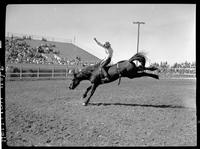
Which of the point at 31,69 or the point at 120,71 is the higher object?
the point at 31,69

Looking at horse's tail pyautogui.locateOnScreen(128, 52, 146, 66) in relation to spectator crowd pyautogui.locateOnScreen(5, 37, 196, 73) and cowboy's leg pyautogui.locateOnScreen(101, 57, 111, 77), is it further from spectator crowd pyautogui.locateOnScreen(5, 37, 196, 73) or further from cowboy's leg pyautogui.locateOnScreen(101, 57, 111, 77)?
cowboy's leg pyautogui.locateOnScreen(101, 57, 111, 77)

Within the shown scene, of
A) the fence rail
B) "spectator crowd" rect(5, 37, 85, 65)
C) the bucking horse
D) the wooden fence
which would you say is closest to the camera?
"spectator crowd" rect(5, 37, 85, 65)

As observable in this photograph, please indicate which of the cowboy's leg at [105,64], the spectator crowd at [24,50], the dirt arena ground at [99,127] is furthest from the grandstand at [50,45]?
the dirt arena ground at [99,127]

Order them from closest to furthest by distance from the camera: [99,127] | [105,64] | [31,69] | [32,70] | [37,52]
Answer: [99,127], [37,52], [105,64], [31,69], [32,70]

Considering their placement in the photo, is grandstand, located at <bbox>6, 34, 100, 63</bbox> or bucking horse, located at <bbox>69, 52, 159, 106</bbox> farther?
bucking horse, located at <bbox>69, 52, 159, 106</bbox>

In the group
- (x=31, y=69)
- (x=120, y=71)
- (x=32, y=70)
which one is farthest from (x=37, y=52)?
(x=32, y=70)

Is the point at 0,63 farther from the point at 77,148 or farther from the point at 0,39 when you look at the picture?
the point at 77,148

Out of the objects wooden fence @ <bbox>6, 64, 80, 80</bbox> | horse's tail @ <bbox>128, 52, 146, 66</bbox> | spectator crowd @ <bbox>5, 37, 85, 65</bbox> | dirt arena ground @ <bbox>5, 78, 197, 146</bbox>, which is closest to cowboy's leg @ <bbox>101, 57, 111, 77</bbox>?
horse's tail @ <bbox>128, 52, 146, 66</bbox>

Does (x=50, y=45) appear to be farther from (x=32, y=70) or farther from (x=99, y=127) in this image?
(x=32, y=70)

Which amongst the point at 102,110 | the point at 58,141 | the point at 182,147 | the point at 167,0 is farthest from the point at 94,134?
the point at 167,0

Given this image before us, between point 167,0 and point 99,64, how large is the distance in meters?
3.95

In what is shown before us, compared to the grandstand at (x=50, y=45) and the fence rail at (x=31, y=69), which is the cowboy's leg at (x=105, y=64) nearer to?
the grandstand at (x=50, y=45)

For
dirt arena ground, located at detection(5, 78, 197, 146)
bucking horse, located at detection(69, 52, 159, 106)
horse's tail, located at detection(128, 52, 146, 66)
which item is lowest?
dirt arena ground, located at detection(5, 78, 197, 146)

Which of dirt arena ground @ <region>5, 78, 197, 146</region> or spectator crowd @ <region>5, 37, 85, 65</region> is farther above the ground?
spectator crowd @ <region>5, 37, 85, 65</region>
